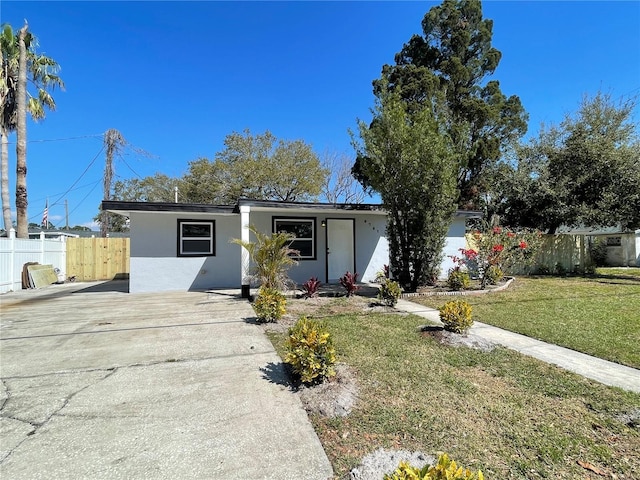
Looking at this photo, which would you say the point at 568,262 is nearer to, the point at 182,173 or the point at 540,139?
the point at 540,139

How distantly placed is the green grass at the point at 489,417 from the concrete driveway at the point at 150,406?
46 cm

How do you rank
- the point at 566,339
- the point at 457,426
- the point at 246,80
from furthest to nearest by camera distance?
the point at 246,80, the point at 566,339, the point at 457,426

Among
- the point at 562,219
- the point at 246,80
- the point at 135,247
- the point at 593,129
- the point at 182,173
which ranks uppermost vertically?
the point at 246,80

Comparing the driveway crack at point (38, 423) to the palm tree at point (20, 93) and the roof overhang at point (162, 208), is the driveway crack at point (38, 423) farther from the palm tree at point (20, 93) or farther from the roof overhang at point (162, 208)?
the palm tree at point (20, 93)

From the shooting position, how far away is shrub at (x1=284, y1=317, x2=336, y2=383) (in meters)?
3.06

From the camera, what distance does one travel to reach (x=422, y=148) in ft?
26.2

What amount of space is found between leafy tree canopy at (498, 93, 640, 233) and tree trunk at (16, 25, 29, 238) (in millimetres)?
19415

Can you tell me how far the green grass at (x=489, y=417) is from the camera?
2.10 metres

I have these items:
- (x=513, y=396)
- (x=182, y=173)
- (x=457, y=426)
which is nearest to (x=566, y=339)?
(x=513, y=396)

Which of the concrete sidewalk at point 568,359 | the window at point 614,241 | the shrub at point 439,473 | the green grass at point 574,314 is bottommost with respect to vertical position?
the concrete sidewalk at point 568,359

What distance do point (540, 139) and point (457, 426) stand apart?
1533 centimetres

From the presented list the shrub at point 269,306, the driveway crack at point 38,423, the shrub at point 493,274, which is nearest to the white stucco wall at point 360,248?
the shrub at point 493,274

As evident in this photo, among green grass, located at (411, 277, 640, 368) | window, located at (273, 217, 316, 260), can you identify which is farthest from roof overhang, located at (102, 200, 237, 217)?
green grass, located at (411, 277, 640, 368)

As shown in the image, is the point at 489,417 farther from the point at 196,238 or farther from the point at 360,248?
the point at 196,238
